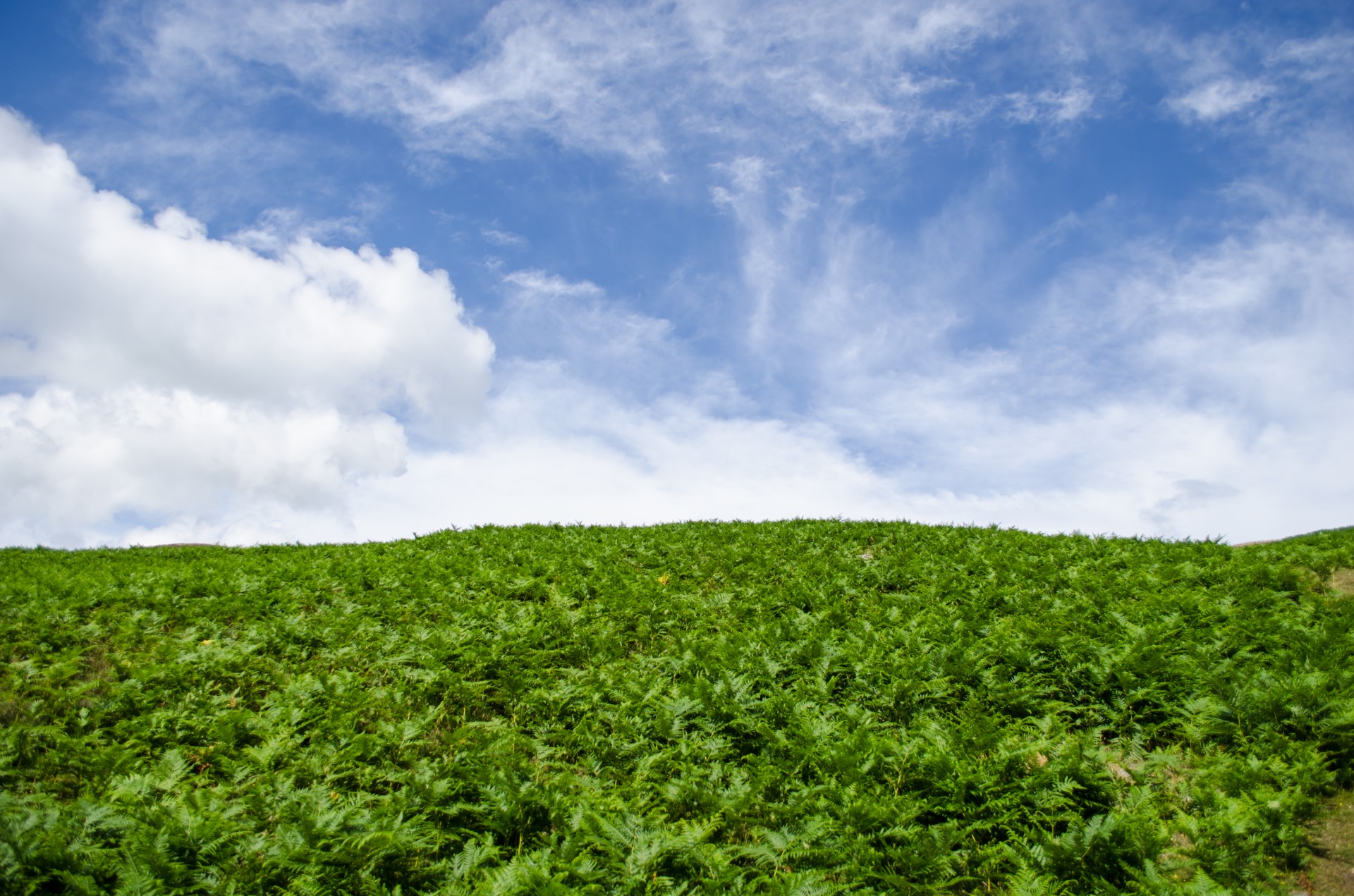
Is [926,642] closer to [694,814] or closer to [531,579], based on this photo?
[694,814]

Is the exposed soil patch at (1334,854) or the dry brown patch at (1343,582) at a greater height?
the dry brown patch at (1343,582)

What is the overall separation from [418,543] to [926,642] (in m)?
13.2

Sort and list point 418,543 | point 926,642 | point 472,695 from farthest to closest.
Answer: point 418,543 → point 926,642 → point 472,695

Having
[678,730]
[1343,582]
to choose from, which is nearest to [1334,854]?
[678,730]

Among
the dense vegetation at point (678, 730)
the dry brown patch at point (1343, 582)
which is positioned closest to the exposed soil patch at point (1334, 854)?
the dense vegetation at point (678, 730)

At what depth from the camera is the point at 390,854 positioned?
4.82m

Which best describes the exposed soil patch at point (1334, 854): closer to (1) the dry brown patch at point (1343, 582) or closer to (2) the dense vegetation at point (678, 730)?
(2) the dense vegetation at point (678, 730)

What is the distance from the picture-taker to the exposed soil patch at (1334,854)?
4.77m

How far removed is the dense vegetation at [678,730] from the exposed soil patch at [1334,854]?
163mm

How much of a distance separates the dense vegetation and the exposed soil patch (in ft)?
0.53

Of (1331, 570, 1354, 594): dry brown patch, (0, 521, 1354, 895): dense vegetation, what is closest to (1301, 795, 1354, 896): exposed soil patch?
(0, 521, 1354, 895): dense vegetation

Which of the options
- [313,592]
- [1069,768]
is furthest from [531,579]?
[1069,768]

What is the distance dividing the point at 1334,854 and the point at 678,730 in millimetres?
4953

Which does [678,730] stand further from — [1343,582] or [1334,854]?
[1343,582]
